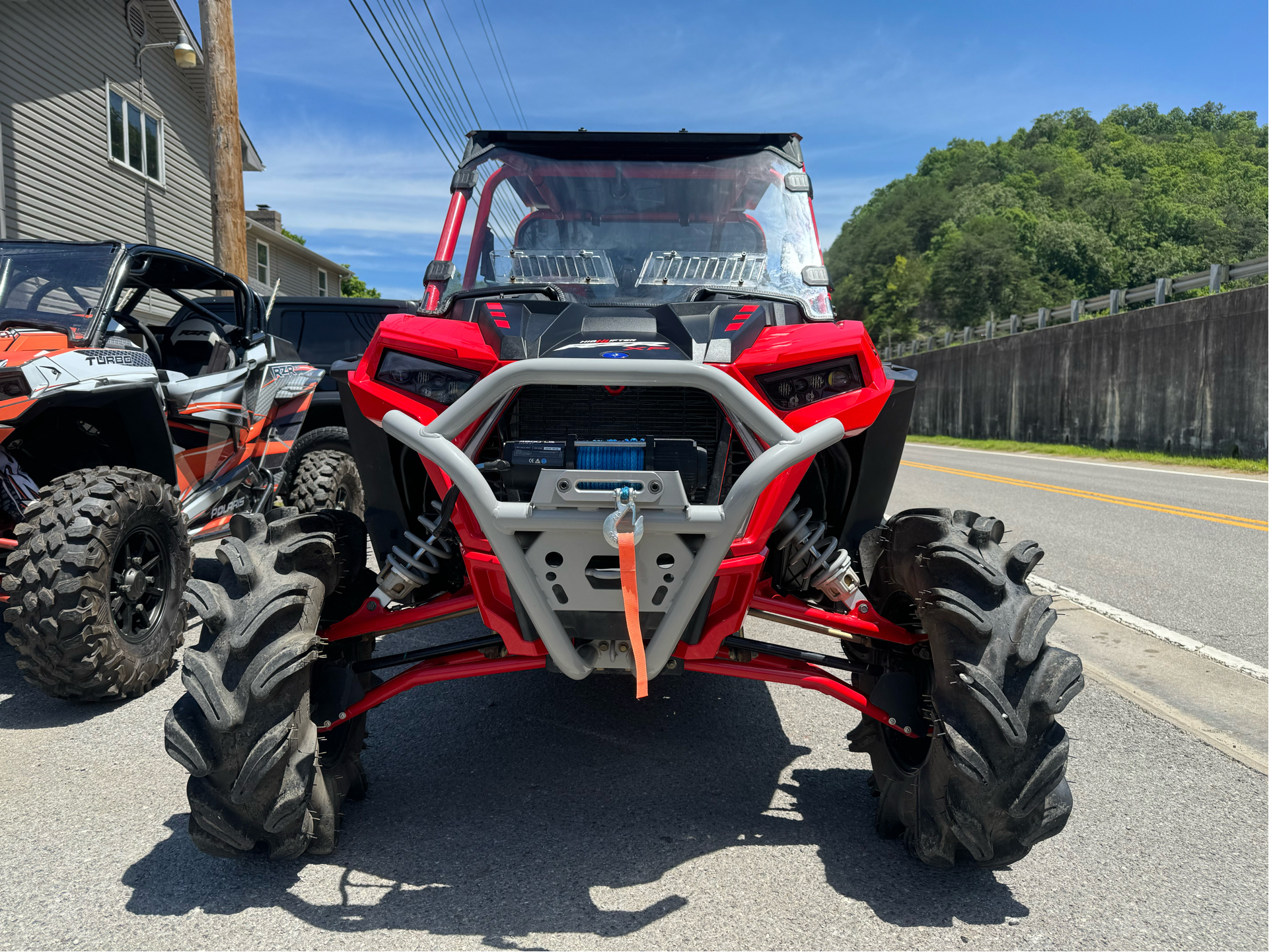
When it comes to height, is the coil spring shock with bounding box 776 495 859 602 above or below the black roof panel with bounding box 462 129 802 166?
below

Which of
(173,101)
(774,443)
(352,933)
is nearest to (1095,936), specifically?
(774,443)

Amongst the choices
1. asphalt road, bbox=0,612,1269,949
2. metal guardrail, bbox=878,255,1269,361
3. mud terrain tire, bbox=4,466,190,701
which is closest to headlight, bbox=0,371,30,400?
mud terrain tire, bbox=4,466,190,701

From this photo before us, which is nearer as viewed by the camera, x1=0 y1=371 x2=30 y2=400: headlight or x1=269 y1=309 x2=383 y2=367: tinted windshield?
x1=0 y1=371 x2=30 y2=400: headlight

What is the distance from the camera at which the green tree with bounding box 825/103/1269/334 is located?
71.6 metres

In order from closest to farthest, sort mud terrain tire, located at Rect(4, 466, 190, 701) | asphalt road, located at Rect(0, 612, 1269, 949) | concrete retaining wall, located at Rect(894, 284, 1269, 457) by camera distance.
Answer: asphalt road, located at Rect(0, 612, 1269, 949)
mud terrain tire, located at Rect(4, 466, 190, 701)
concrete retaining wall, located at Rect(894, 284, 1269, 457)

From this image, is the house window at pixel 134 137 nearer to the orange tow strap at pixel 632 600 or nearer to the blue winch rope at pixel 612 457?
the blue winch rope at pixel 612 457

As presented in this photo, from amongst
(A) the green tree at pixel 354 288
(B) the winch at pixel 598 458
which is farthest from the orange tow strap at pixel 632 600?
(A) the green tree at pixel 354 288

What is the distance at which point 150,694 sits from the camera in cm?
461

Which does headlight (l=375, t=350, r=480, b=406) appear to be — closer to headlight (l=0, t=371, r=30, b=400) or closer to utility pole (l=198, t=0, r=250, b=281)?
headlight (l=0, t=371, r=30, b=400)

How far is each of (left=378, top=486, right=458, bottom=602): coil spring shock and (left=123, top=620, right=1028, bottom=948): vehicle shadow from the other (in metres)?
0.81

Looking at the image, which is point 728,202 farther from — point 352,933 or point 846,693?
point 352,933

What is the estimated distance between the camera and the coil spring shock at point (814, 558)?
304 centimetres

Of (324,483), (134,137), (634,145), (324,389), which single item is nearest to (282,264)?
(134,137)

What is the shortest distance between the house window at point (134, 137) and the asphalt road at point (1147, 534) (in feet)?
49.7
